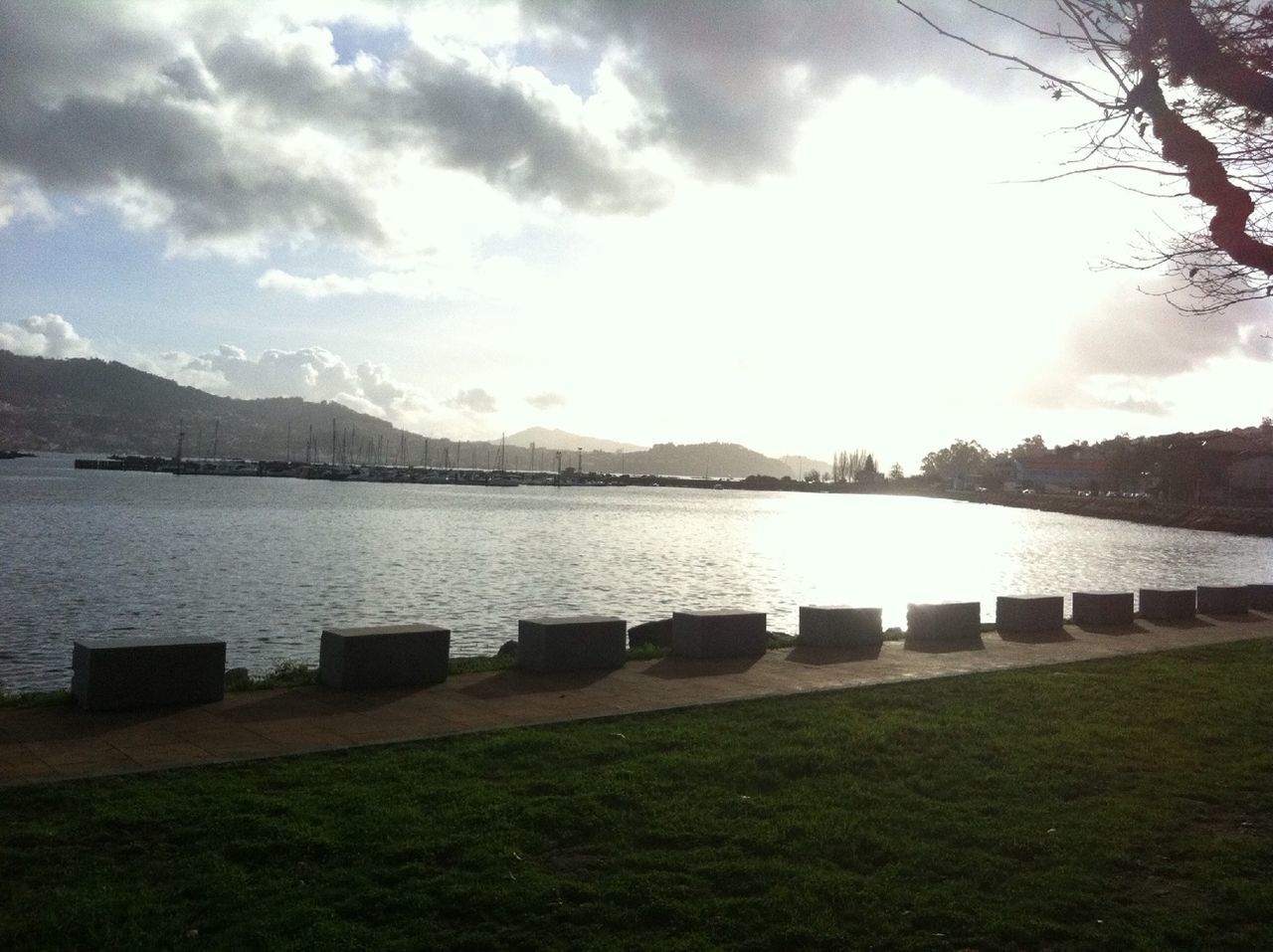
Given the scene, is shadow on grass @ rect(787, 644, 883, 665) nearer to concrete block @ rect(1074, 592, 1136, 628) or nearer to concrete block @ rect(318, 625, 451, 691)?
concrete block @ rect(318, 625, 451, 691)

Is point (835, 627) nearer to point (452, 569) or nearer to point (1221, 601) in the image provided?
point (1221, 601)

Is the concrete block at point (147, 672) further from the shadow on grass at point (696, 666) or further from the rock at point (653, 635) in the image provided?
the rock at point (653, 635)

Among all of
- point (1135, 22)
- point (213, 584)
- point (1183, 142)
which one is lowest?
point (213, 584)

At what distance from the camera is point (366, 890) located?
524 cm

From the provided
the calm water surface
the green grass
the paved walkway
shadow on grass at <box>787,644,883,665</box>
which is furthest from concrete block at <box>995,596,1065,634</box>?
the calm water surface

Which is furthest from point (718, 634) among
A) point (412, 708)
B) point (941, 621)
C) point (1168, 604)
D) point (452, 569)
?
point (452, 569)

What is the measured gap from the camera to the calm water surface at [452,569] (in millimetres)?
28219

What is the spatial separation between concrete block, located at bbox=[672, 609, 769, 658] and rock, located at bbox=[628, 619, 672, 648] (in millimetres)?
1849

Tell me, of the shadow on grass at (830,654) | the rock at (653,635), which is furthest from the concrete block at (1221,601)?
the rock at (653,635)

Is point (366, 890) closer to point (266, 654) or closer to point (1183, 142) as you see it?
point (1183, 142)

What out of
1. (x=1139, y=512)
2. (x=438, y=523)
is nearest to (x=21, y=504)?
(x=438, y=523)

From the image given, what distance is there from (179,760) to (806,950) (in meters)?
4.73

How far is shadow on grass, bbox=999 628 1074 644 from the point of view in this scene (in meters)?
16.2

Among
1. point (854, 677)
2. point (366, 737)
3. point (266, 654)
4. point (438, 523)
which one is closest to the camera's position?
point (366, 737)
